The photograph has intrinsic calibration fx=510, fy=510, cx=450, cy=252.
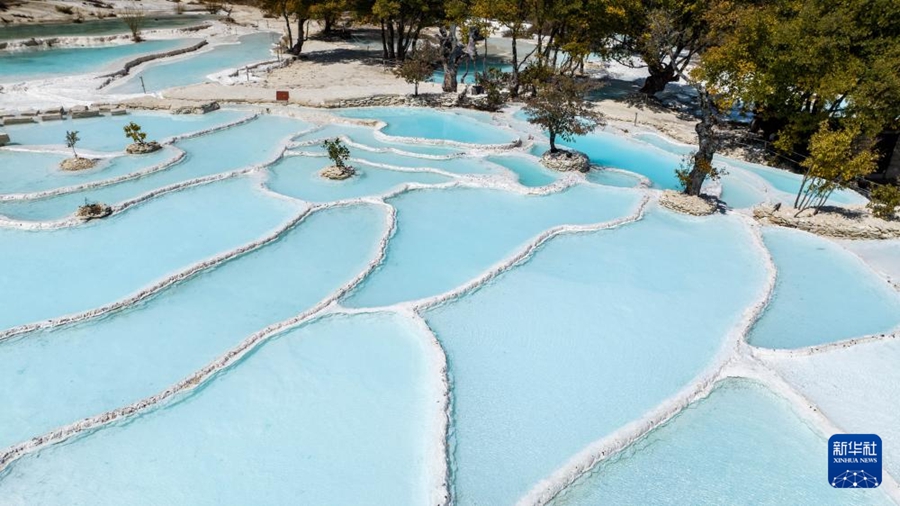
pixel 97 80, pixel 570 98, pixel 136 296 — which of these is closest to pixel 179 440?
pixel 136 296

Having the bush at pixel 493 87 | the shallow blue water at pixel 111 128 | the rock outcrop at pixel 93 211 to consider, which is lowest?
the rock outcrop at pixel 93 211

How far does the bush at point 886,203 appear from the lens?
789 inches

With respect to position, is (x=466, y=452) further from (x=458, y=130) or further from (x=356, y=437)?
(x=458, y=130)

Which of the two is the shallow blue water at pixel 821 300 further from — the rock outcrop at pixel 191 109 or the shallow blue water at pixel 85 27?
the shallow blue water at pixel 85 27

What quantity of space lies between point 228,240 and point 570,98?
17.0m

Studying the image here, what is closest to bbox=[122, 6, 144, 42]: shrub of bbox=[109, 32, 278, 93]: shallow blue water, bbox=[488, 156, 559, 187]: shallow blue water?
bbox=[109, 32, 278, 93]: shallow blue water

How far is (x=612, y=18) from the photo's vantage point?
3359 centimetres

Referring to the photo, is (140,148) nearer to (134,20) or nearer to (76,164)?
(76,164)

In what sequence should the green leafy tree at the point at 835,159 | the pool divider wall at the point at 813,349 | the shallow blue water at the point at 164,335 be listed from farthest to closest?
the green leafy tree at the point at 835,159, the pool divider wall at the point at 813,349, the shallow blue water at the point at 164,335

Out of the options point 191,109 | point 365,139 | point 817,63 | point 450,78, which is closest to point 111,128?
point 191,109

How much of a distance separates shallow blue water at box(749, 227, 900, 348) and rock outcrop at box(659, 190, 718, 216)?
2.62 m

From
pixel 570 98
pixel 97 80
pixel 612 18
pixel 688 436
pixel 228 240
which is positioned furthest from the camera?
pixel 97 80

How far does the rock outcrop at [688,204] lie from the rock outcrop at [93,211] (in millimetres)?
22163

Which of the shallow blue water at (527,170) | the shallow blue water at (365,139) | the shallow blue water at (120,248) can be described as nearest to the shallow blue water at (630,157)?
the shallow blue water at (527,170)
